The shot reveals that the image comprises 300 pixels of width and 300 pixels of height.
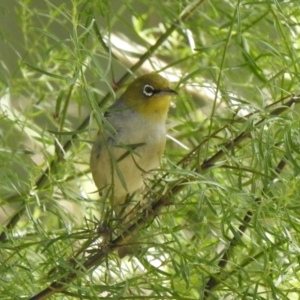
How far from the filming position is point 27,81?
Answer: 1.20m

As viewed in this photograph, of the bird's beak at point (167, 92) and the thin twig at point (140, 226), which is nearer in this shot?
the thin twig at point (140, 226)

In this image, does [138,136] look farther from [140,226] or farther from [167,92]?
[140,226]

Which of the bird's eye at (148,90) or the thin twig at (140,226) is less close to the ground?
the bird's eye at (148,90)

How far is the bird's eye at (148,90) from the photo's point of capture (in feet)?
4.01

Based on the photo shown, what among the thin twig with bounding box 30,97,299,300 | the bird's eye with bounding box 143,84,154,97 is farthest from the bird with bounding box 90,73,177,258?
the thin twig with bounding box 30,97,299,300

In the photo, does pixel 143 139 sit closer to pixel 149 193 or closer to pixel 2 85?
pixel 2 85

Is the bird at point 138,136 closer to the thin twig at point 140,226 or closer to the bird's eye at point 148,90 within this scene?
the bird's eye at point 148,90

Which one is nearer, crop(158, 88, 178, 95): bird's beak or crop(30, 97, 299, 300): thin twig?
crop(30, 97, 299, 300): thin twig

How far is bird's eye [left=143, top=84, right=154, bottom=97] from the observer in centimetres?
122

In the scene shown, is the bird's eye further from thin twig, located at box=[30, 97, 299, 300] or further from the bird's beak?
thin twig, located at box=[30, 97, 299, 300]

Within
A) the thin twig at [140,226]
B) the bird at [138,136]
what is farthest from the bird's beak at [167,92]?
the thin twig at [140,226]

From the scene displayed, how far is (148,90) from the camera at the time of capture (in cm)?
123

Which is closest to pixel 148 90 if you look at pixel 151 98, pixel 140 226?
pixel 151 98

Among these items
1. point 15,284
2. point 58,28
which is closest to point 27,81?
point 15,284
